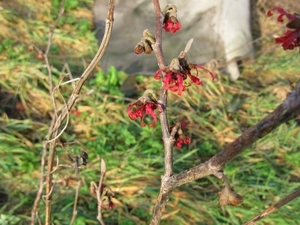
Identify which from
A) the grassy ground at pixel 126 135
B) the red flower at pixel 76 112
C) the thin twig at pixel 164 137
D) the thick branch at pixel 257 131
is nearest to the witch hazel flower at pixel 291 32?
the thick branch at pixel 257 131

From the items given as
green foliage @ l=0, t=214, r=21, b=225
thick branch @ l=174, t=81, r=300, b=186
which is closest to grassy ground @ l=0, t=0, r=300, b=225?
green foliage @ l=0, t=214, r=21, b=225

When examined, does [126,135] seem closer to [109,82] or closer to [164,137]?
[109,82]

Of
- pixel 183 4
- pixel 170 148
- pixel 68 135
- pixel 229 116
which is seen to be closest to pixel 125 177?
pixel 68 135

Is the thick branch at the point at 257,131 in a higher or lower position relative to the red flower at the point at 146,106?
lower

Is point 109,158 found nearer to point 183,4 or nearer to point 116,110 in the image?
point 116,110

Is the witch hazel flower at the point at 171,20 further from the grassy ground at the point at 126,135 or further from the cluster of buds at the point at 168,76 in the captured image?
the grassy ground at the point at 126,135

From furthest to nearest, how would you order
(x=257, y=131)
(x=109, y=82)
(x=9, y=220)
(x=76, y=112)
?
(x=109, y=82), (x=76, y=112), (x=9, y=220), (x=257, y=131)

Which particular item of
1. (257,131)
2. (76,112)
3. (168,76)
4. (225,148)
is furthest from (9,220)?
(257,131)
